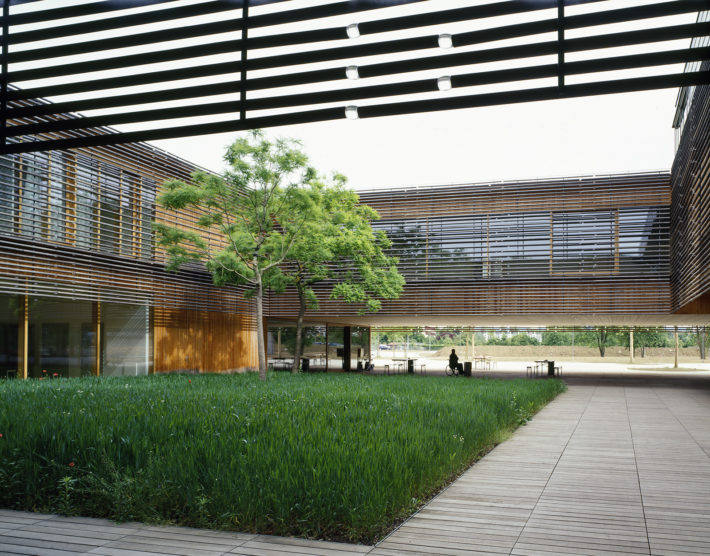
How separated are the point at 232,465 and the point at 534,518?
2301 mm

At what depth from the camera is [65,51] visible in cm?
445

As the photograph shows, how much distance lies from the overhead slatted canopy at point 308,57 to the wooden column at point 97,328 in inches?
500

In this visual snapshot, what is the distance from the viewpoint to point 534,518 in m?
5.09

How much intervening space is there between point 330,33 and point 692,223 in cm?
1341

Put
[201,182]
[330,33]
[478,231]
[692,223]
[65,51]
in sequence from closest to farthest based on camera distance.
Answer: [330,33] < [65,51] < [692,223] < [201,182] < [478,231]

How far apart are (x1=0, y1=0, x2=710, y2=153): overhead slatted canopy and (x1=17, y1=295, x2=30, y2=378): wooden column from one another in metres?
10.9

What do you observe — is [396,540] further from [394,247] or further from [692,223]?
[394,247]

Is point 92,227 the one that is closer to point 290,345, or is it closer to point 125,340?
point 125,340

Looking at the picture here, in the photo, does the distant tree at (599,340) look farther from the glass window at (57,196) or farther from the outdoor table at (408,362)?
the glass window at (57,196)

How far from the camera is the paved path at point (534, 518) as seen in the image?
4273mm

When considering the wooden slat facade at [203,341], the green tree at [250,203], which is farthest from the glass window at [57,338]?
the green tree at [250,203]

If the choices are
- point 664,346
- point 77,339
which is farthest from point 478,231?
point 664,346

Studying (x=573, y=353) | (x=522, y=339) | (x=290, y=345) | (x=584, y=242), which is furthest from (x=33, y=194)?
(x=522, y=339)

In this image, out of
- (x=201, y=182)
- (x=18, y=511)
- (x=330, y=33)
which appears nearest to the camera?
(x=330, y=33)
